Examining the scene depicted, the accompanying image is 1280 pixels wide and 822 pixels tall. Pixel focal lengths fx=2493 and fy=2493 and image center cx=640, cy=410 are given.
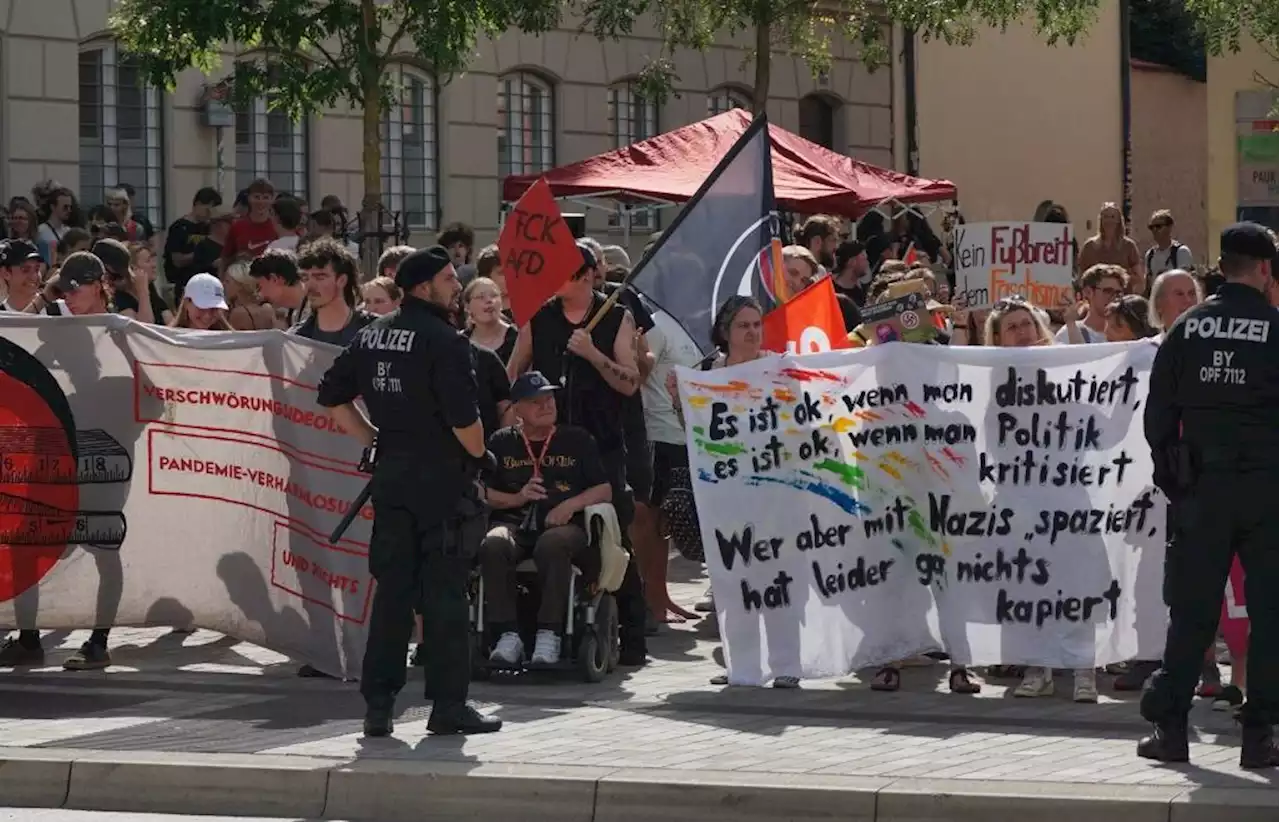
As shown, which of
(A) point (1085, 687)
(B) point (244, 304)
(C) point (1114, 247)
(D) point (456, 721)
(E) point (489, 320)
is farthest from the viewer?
(C) point (1114, 247)

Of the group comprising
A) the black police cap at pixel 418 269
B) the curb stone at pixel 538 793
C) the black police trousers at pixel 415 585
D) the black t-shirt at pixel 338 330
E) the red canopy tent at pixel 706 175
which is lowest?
the curb stone at pixel 538 793

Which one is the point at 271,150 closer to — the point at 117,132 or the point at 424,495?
the point at 117,132

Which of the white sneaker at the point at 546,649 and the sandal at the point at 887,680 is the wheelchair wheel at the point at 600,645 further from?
the sandal at the point at 887,680

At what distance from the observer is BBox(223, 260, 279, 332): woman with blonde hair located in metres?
13.7

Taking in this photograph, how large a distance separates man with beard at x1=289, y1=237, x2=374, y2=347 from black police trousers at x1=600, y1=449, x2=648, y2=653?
4.47ft

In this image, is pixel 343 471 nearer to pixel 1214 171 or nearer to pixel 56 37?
pixel 56 37

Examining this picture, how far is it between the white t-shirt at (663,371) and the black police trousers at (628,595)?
2.43 feet

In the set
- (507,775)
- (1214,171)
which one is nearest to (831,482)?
(507,775)

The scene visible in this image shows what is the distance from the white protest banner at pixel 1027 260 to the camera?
17.0 metres

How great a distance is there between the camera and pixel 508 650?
36.0 feet

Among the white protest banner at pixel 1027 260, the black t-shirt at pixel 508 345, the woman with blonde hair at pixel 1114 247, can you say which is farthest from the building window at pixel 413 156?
the black t-shirt at pixel 508 345

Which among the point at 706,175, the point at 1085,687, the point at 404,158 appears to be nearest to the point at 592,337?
the point at 1085,687

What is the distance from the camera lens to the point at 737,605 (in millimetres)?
10797

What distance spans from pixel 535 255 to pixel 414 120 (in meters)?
18.9
